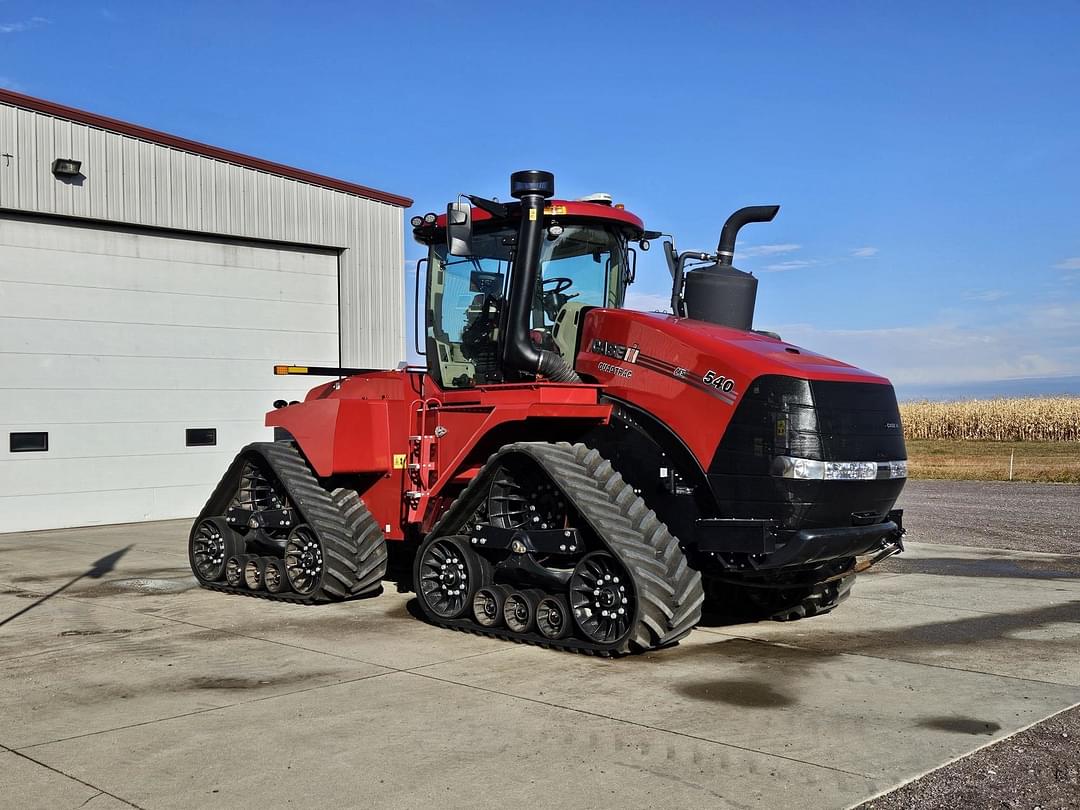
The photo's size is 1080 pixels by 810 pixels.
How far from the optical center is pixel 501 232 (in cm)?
838

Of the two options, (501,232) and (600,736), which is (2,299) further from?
(600,736)

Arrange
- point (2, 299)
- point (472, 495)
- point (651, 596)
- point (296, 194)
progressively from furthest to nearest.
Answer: point (296, 194) < point (2, 299) < point (472, 495) < point (651, 596)

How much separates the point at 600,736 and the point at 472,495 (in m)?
2.89

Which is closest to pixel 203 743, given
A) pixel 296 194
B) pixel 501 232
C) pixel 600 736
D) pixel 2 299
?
pixel 600 736

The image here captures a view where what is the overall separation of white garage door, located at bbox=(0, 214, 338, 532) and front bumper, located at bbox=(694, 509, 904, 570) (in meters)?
10.5

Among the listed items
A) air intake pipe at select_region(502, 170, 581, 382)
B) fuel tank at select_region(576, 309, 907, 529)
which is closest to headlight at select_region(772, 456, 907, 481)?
fuel tank at select_region(576, 309, 907, 529)

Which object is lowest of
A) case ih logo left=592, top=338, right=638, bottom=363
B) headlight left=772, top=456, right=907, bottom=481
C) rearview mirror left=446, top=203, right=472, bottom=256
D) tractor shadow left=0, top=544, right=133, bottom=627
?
tractor shadow left=0, top=544, right=133, bottom=627

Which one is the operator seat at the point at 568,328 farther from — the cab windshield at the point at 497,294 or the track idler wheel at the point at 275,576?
the track idler wheel at the point at 275,576

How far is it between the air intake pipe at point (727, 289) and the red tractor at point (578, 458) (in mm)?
16

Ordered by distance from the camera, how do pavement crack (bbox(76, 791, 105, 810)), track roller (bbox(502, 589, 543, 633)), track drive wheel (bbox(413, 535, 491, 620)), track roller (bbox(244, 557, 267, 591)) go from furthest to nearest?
track roller (bbox(244, 557, 267, 591))
track drive wheel (bbox(413, 535, 491, 620))
track roller (bbox(502, 589, 543, 633))
pavement crack (bbox(76, 791, 105, 810))

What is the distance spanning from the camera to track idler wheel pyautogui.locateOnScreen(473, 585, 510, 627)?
25.0 feet

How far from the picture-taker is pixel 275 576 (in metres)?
9.35

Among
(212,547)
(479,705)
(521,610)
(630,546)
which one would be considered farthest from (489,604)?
(212,547)

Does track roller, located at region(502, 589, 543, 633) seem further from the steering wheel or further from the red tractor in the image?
the steering wheel
